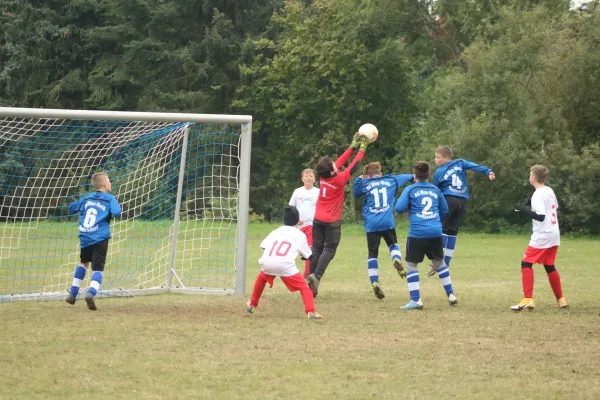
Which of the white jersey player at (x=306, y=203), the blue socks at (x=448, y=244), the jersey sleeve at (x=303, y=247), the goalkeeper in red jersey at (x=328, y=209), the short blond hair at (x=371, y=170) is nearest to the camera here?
the jersey sleeve at (x=303, y=247)

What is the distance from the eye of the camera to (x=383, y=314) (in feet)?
33.9

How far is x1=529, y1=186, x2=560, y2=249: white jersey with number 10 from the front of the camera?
34.8ft

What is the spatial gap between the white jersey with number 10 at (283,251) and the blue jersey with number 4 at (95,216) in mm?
2006

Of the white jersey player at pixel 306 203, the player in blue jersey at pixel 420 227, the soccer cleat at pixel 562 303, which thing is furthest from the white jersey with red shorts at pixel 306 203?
the soccer cleat at pixel 562 303

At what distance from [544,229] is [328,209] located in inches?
107

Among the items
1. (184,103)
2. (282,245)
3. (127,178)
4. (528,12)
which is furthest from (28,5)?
(282,245)

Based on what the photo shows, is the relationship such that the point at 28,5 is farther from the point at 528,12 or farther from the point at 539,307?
the point at 539,307

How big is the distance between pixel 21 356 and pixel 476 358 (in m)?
3.77

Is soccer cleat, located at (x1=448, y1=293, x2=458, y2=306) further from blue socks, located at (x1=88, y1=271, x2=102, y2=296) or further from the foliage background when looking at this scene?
the foliage background

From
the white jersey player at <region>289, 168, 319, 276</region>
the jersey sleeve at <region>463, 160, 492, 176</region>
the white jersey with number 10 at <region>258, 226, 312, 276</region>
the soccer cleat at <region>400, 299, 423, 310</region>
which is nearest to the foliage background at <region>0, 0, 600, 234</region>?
the white jersey player at <region>289, 168, 319, 276</region>

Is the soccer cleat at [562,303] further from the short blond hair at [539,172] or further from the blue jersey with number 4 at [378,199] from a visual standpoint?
the blue jersey with number 4 at [378,199]

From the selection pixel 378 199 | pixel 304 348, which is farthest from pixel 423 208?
pixel 304 348

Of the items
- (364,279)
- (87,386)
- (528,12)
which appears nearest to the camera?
(87,386)

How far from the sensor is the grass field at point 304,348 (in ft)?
21.6
